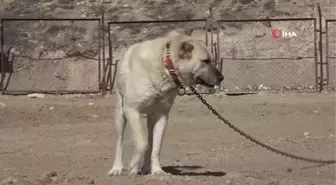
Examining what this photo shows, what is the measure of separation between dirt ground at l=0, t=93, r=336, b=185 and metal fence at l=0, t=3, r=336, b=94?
206 centimetres

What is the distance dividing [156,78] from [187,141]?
15.0 feet

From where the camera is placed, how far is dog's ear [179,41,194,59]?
668 cm

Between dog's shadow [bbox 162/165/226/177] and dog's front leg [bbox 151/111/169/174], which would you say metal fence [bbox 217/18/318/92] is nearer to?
dog's shadow [bbox 162/165/226/177]

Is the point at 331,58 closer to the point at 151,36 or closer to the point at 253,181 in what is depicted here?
the point at 151,36

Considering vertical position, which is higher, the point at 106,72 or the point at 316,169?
the point at 316,169

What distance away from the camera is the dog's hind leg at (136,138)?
6883 millimetres

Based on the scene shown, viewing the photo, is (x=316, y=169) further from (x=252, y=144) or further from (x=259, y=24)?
(x=259, y=24)

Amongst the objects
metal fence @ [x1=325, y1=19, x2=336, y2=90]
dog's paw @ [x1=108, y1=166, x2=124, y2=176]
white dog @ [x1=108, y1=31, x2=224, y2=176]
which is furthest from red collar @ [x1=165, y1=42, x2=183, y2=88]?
metal fence @ [x1=325, y1=19, x2=336, y2=90]

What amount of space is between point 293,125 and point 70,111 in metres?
5.21

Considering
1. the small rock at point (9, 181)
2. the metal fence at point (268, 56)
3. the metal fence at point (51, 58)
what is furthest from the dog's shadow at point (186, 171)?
the metal fence at point (51, 58)

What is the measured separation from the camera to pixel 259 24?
25.0 m

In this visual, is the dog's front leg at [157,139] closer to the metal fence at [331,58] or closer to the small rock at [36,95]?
the small rock at [36,95]

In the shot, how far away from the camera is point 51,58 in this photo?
24.1 meters

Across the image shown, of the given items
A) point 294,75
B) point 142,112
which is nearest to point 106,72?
point 294,75
